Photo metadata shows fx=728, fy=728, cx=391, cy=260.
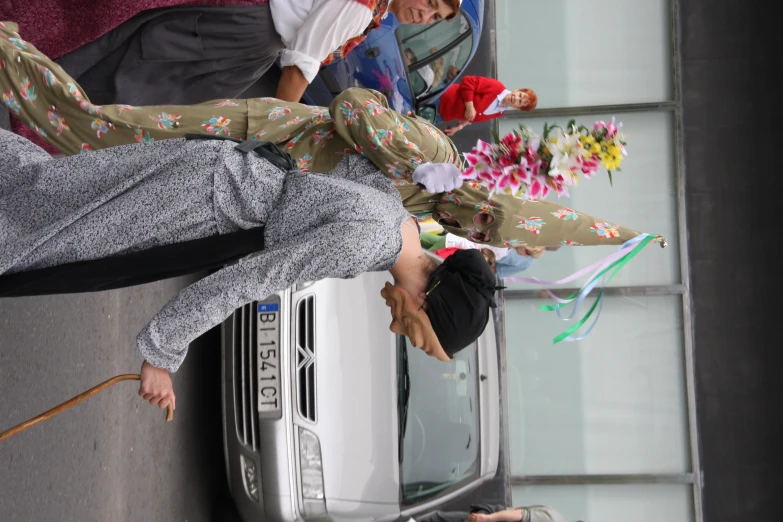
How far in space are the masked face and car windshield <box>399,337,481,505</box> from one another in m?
2.36

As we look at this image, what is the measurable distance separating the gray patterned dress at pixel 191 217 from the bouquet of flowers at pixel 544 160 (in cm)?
88

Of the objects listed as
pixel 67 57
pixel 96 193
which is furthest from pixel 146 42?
pixel 96 193

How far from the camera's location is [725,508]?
6438 mm

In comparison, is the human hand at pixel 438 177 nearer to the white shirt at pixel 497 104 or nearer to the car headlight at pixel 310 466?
the car headlight at pixel 310 466

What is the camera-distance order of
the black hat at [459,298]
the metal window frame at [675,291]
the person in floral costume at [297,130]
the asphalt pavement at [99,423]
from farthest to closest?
the metal window frame at [675,291]
the asphalt pavement at [99,423]
the person in floral costume at [297,130]
the black hat at [459,298]

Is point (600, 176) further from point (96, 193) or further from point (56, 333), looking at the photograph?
point (96, 193)

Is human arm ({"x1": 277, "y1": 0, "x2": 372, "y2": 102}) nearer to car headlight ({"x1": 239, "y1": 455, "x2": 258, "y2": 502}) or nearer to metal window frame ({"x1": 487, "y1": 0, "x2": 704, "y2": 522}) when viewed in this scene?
car headlight ({"x1": 239, "y1": 455, "x2": 258, "y2": 502})

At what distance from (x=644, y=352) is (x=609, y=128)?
4039mm

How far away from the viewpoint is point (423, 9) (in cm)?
343

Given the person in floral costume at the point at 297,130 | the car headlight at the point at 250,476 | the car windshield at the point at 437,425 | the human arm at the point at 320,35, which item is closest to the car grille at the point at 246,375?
the car headlight at the point at 250,476

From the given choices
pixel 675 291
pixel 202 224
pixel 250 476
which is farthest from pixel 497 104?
pixel 202 224

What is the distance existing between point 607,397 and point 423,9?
4379 millimetres

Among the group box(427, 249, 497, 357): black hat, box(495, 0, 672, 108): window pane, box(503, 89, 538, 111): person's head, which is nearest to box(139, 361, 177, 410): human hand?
box(427, 249, 497, 357): black hat

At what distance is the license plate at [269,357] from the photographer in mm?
4250
